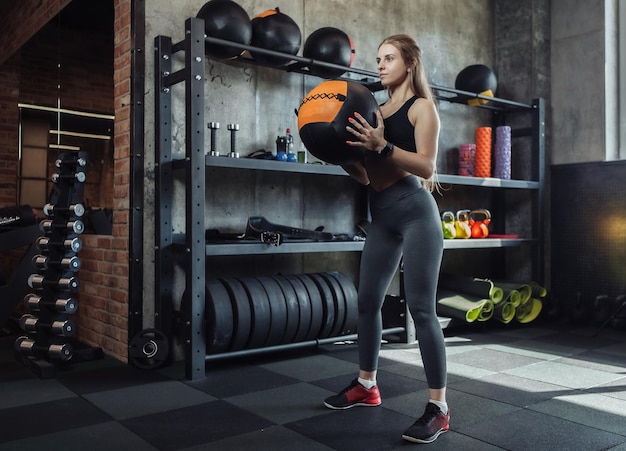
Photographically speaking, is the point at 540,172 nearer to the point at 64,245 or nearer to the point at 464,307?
the point at 464,307

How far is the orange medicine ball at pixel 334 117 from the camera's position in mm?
2225

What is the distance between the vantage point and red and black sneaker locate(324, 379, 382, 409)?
8.59ft

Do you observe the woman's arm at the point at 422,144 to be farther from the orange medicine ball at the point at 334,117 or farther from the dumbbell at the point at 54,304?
the dumbbell at the point at 54,304

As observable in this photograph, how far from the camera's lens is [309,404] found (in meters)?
2.71

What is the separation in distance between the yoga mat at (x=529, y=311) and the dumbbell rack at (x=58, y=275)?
335 centimetres

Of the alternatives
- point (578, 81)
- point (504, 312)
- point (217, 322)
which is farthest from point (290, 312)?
point (578, 81)

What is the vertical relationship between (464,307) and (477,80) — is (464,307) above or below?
below

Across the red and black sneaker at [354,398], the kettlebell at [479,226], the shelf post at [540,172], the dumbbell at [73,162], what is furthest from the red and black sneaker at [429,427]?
the shelf post at [540,172]

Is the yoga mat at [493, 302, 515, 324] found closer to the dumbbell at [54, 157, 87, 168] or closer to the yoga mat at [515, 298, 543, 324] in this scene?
the yoga mat at [515, 298, 543, 324]

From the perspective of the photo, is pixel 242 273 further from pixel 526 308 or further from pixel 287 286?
pixel 526 308

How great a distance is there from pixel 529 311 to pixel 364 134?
3197mm

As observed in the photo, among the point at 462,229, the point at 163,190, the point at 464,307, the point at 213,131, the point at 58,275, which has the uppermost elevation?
the point at 213,131

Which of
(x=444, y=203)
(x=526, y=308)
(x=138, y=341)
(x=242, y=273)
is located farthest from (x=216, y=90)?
(x=526, y=308)

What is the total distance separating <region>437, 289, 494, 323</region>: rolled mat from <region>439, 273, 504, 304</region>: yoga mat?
41mm
